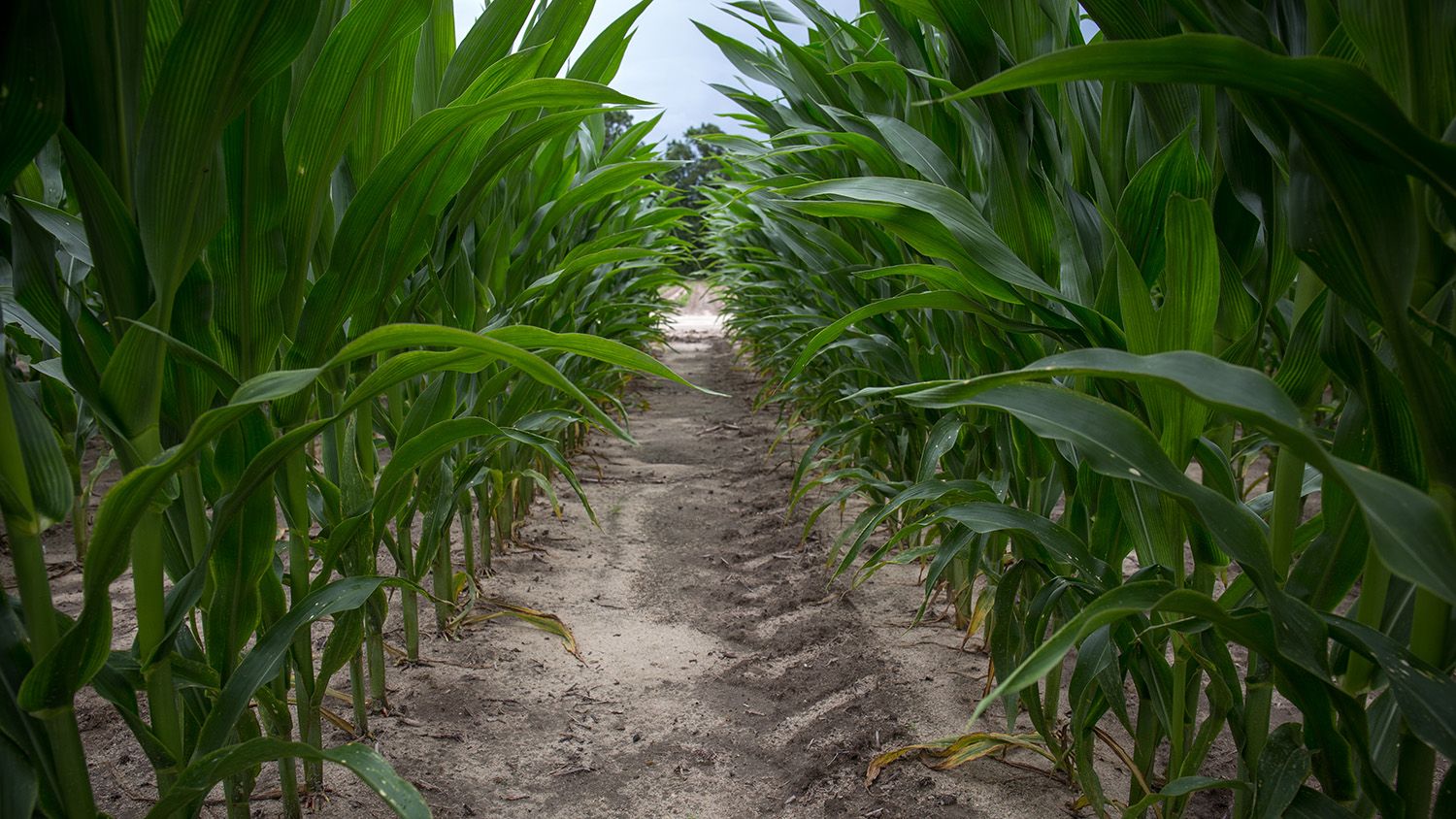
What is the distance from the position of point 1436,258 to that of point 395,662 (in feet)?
3.96

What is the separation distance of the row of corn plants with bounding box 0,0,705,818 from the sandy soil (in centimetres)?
22

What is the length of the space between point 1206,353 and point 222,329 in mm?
650

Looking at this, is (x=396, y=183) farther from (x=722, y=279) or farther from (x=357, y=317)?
(x=722, y=279)

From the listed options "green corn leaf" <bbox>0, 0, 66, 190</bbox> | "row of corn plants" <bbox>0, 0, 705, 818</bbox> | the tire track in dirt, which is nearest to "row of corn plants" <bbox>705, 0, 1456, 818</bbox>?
the tire track in dirt

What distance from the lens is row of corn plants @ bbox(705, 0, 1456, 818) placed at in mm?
356

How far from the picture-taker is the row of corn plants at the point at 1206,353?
356 millimetres

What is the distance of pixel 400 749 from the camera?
979 mm

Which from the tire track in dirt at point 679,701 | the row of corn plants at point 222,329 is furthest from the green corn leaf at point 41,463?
the tire track in dirt at point 679,701

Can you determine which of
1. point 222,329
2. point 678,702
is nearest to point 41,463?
point 222,329

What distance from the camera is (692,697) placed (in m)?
1.19

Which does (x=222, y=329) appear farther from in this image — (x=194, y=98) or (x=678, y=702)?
(x=678, y=702)

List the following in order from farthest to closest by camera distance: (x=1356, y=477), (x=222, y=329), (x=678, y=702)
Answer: (x=678, y=702), (x=222, y=329), (x=1356, y=477)

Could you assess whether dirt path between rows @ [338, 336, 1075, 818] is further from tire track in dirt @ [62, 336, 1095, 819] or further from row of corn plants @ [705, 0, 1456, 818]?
row of corn plants @ [705, 0, 1456, 818]

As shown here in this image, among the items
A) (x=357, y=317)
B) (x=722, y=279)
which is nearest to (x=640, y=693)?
(x=357, y=317)
